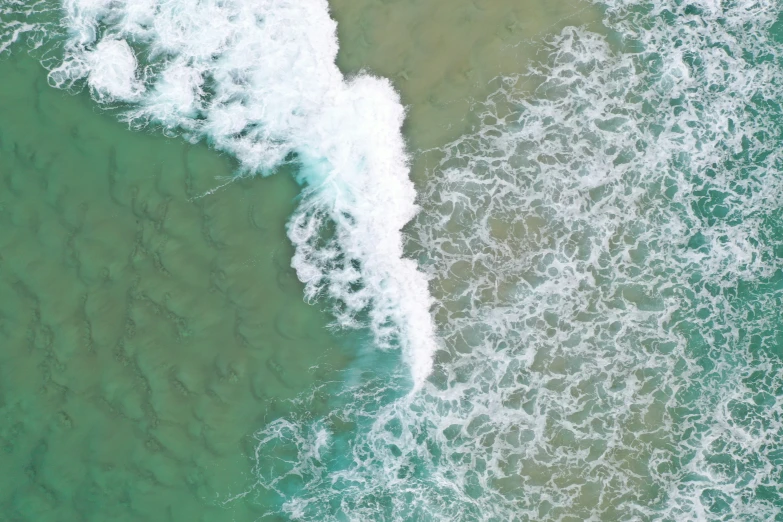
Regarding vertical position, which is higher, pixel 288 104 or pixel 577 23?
pixel 577 23

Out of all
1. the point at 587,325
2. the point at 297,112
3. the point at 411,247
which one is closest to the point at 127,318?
the point at 297,112

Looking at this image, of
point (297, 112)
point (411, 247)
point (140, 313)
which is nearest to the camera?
point (140, 313)

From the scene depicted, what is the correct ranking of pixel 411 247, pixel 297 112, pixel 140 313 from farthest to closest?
pixel 411 247, pixel 297 112, pixel 140 313

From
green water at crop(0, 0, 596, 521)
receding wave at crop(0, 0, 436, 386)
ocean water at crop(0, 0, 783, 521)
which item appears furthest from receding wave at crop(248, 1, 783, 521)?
green water at crop(0, 0, 596, 521)

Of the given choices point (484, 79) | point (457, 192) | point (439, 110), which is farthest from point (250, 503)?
point (484, 79)

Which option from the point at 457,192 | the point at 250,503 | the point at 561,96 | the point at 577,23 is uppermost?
the point at 577,23

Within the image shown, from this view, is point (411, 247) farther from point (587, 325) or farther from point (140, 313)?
point (140, 313)

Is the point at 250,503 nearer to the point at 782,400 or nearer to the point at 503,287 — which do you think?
the point at 503,287
